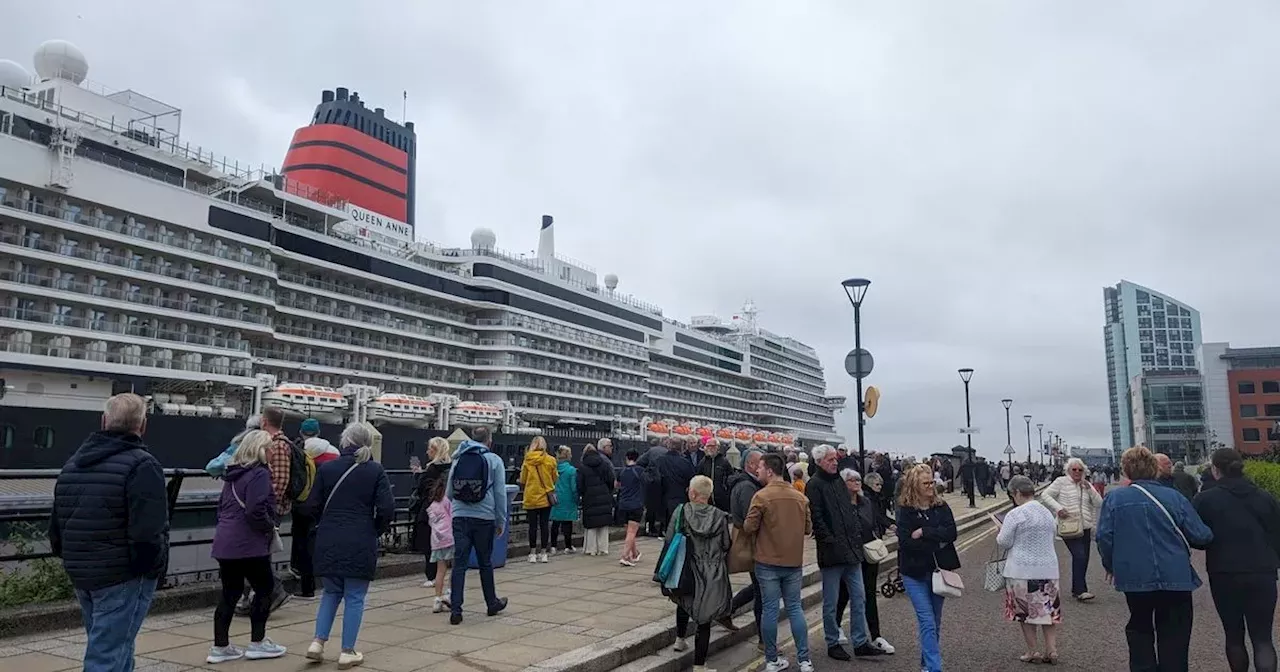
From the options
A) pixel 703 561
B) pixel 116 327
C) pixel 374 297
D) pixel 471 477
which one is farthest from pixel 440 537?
pixel 374 297

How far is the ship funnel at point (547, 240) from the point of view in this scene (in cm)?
6900

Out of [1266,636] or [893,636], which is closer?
[1266,636]

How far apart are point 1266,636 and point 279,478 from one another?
23.8 feet

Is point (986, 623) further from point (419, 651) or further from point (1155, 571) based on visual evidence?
point (419, 651)

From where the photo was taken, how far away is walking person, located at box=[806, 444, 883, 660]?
248 inches

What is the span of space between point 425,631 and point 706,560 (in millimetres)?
2447

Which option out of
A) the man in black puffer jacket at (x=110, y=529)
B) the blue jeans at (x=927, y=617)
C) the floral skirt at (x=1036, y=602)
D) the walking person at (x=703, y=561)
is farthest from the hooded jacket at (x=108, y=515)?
the floral skirt at (x=1036, y=602)

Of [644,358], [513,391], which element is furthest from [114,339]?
[644,358]

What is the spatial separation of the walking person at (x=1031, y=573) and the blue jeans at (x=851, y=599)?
1.17 meters

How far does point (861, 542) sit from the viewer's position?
6.44 meters

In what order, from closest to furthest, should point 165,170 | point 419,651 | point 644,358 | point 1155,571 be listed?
point 1155,571 < point 419,651 < point 165,170 < point 644,358

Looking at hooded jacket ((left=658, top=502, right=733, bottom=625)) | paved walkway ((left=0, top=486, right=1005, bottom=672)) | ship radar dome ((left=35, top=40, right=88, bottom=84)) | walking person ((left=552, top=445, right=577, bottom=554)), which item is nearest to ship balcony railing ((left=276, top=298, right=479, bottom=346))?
ship radar dome ((left=35, top=40, right=88, bottom=84))

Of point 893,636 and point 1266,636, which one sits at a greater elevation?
point 1266,636

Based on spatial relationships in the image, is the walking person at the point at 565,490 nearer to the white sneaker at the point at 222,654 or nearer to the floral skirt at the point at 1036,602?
the white sneaker at the point at 222,654
